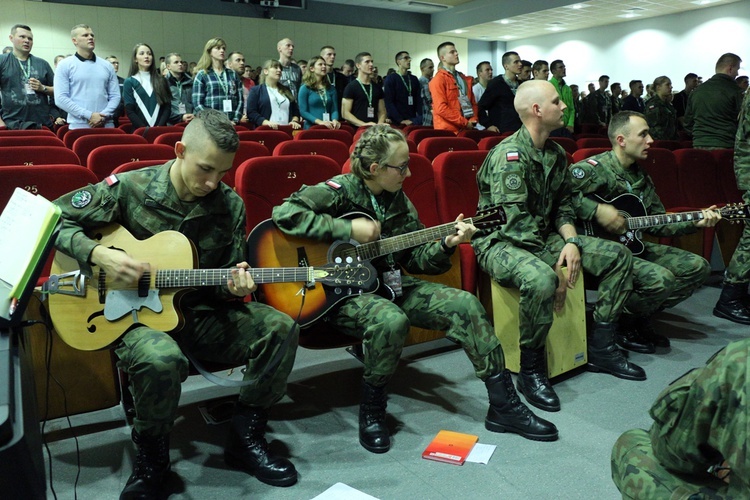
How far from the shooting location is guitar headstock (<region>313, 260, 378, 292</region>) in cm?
237

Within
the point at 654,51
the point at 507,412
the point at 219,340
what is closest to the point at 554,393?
the point at 507,412

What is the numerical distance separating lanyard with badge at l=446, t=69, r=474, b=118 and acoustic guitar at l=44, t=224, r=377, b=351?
4.78 m

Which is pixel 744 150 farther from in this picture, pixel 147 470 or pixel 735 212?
pixel 147 470

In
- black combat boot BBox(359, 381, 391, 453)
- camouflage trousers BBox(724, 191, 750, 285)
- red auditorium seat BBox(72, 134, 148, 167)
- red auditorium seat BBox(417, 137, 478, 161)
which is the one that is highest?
red auditorium seat BBox(72, 134, 148, 167)

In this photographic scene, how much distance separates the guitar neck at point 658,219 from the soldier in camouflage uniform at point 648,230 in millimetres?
36

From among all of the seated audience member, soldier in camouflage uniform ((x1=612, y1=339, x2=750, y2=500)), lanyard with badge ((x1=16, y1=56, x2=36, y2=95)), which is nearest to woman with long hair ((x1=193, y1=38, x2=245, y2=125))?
the seated audience member

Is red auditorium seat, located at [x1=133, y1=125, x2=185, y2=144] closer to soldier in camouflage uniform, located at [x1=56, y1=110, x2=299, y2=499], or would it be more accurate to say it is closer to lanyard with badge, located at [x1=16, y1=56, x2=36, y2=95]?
lanyard with badge, located at [x1=16, y1=56, x2=36, y2=95]

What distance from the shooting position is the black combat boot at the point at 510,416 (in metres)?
2.35

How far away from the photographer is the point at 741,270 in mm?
3756

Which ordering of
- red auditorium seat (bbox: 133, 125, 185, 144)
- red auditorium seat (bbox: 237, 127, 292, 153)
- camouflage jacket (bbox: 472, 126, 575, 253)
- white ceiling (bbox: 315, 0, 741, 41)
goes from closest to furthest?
camouflage jacket (bbox: 472, 126, 575, 253) < red auditorium seat (bbox: 237, 127, 292, 153) < red auditorium seat (bbox: 133, 125, 185, 144) < white ceiling (bbox: 315, 0, 741, 41)

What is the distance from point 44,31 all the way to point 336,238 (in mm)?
12856

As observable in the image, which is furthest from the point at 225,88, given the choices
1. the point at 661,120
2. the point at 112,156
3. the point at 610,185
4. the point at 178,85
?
the point at 661,120

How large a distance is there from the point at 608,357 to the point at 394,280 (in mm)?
1175

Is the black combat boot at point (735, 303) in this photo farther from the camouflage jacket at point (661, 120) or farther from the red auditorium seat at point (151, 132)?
the camouflage jacket at point (661, 120)
